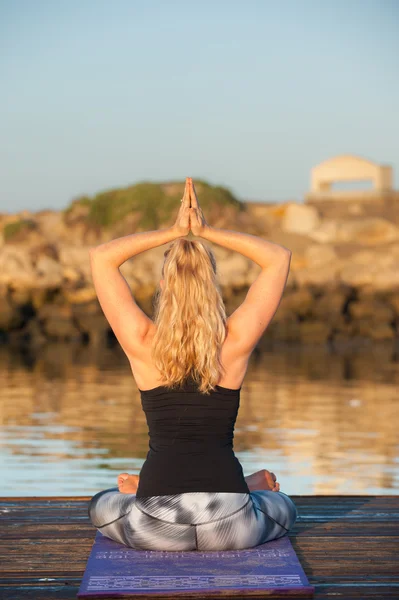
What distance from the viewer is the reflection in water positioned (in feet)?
26.3

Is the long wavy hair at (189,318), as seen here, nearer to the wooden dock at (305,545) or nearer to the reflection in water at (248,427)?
the wooden dock at (305,545)

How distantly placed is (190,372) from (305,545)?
102 centimetres

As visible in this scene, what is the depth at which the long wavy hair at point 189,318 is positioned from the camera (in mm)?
3643

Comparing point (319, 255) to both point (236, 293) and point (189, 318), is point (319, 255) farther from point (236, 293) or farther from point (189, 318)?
point (189, 318)

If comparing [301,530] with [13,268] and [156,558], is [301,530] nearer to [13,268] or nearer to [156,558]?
[156,558]

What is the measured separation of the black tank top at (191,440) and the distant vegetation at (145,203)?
120ft

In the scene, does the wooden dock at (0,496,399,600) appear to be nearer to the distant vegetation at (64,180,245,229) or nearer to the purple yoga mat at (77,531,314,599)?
the purple yoga mat at (77,531,314,599)

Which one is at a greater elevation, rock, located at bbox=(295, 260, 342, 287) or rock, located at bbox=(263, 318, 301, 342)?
rock, located at bbox=(295, 260, 342, 287)

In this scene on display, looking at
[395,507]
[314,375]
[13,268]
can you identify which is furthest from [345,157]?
[395,507]

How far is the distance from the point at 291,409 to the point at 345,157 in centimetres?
3786

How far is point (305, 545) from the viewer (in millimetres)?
4238

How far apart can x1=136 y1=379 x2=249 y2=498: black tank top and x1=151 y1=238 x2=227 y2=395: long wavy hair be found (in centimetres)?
7

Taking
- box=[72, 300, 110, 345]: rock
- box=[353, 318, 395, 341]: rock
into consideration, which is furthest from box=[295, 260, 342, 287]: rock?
box=[72, 300, 110, 345]: rock

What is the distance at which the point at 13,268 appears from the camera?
27016mm
